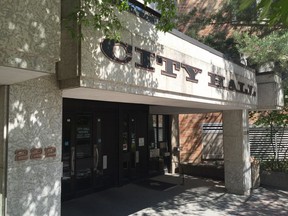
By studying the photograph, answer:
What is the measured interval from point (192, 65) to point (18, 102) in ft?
13.4

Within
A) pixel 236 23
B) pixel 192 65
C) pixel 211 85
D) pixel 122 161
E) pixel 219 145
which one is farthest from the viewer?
pixel 219 145

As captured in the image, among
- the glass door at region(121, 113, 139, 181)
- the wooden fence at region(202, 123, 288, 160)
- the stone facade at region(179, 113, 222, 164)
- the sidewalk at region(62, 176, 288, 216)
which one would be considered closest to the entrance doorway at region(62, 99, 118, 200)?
the sidewalk at region(62, 176, 288, 216)

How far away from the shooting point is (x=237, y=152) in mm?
10133

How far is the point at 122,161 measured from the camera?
33.6 ft

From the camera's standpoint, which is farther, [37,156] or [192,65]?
[192,65]

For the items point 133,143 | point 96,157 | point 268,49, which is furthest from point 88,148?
point 268,49

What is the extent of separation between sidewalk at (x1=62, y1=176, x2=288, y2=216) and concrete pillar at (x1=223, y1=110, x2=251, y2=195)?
400 mm

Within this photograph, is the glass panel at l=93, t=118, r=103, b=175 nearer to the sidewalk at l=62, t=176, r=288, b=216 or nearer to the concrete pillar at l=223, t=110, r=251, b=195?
the sidewalk at l=62, t=176, r=288, b=216

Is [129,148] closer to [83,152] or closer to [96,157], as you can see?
[96,157]

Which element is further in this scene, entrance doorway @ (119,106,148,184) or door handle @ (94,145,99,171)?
entrance doorway @ (119,106,148,184)

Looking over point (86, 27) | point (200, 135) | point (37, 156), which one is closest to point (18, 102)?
point (37, 156)

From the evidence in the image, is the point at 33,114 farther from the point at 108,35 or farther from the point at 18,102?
the point at 108,35

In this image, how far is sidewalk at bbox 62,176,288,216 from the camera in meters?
7.83

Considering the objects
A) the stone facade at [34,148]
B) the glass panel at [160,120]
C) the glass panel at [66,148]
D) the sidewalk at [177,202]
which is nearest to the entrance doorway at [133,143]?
the sidewalk at [177,202]
